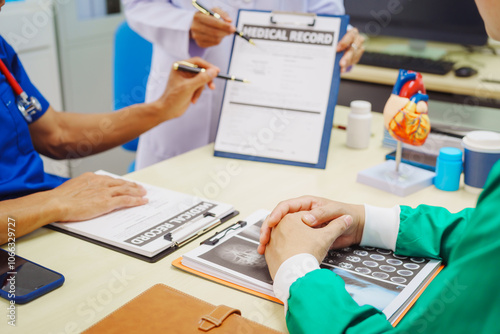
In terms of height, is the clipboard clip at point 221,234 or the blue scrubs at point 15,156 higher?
the blue scrubs at point 15,156

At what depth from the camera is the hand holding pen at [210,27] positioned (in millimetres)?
1564

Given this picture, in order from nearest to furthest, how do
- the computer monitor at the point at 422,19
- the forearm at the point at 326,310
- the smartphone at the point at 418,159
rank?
the forearm at the point at 326,310
the smartphone at the point at 418,159
the computer monitor at the point at 422,19

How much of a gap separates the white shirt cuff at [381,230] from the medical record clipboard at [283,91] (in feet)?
1.53

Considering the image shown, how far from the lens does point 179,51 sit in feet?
5.61

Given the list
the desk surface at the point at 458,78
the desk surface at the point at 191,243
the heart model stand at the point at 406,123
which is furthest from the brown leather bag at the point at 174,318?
the desk surface at the point at 458,78

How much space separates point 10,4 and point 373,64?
1.93m

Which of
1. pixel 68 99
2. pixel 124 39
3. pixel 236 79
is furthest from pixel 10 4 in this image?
pixel 236 79

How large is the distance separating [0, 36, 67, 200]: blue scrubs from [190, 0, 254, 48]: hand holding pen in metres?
0.55

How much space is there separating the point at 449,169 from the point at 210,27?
2.63ft

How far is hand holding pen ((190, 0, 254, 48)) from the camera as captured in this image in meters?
1.56

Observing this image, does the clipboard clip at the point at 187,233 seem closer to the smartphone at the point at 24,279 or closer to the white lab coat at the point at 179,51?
the smartphone at the point at 24,279

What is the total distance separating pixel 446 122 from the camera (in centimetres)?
168

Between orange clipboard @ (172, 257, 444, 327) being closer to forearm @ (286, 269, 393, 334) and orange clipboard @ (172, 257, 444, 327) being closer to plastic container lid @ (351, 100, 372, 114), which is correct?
forearm @ (286, 269, 393, 334)

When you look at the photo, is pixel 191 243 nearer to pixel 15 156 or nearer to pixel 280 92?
pixel 15 156
